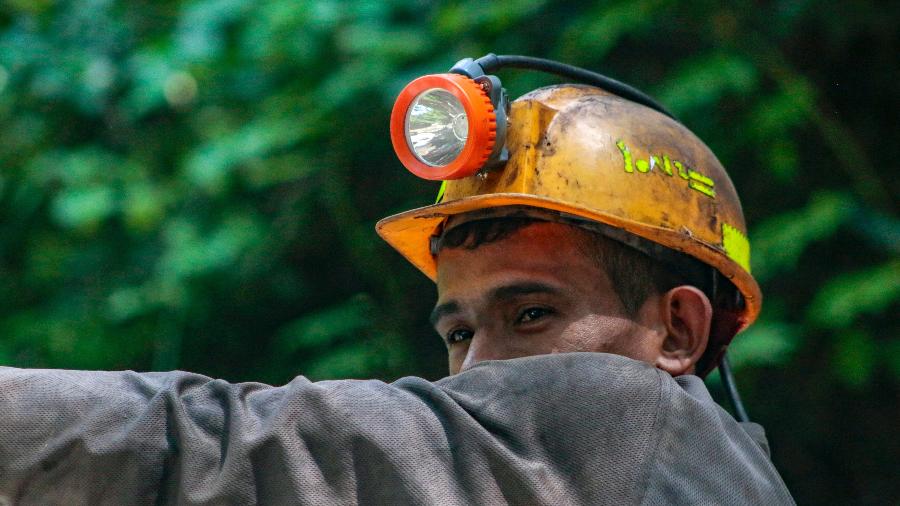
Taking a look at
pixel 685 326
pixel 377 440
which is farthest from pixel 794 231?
pixel 377 440

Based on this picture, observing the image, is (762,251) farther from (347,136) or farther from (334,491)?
(334,491)

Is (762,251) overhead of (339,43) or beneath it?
beneath

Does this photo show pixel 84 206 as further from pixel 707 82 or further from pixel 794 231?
pixel 794 231

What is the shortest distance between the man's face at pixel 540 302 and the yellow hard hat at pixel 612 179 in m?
0.07

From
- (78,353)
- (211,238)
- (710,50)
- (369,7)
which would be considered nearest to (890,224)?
(710,50)

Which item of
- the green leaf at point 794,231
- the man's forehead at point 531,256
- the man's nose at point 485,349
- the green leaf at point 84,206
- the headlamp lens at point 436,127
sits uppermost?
the headlamp lens at point 436,127

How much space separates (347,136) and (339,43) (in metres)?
0.35

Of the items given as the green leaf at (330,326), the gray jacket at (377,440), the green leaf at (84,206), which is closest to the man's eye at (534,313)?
the gray jacket at (377,440)

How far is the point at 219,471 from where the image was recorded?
5.40 ft

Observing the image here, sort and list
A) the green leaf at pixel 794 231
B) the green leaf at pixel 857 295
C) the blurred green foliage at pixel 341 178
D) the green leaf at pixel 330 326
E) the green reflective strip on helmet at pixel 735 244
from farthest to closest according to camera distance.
Result: 1. the green leaf at pixel 330 326
2. the blurred green foliage at pixel 341 178
3. the green leaf at pixel 794 231
4. the green leaf at pixel 857 295
5. the green reflective strip on helmet at pixel 735 244

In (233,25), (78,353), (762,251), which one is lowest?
(78,353)

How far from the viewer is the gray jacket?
1.63 metres

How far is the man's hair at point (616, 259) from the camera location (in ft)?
7.37

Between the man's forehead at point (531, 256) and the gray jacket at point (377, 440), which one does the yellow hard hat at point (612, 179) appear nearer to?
the man's forehead at point (531, 256)
